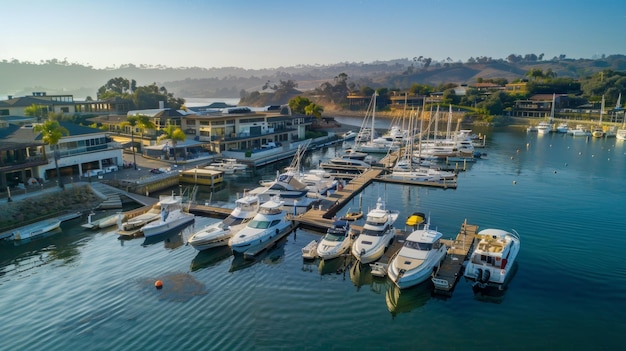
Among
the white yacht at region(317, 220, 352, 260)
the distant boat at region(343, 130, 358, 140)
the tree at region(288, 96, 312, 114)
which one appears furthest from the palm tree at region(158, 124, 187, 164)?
the tree at region(288, 96, 312, 114)

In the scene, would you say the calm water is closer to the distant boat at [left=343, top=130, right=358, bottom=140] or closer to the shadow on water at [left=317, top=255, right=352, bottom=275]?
the shadow on water at [left=317, top=255, right=352, bottom=275]

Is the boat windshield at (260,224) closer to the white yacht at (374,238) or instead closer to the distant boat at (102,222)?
the white yacht at (374,238)

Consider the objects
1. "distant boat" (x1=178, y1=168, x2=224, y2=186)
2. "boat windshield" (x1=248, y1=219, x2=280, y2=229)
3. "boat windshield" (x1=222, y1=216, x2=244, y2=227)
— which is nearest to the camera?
"boat windshield" (x1=248, y1=219, x2=280, y2=229)

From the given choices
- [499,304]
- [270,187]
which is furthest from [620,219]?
[270,187]

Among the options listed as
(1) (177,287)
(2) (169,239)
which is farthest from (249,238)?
(2) (169,239)

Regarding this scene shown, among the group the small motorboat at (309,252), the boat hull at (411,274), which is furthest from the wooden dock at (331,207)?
the boat hull at (411,274)
